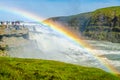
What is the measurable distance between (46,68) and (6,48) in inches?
1512

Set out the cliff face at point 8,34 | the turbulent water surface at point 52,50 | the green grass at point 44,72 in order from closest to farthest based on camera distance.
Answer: the green grass at point 44,72 < the cliff face at point 8,34 < the turbulent water surface at point 52,50

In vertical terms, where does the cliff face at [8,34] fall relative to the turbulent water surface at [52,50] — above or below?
above

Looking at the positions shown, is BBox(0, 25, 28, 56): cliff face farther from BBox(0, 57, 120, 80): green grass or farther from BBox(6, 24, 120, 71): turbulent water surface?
BBox(0, 57, 120, 80): green grass

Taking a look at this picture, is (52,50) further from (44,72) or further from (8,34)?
(44,72)

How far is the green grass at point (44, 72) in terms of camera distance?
18.7m

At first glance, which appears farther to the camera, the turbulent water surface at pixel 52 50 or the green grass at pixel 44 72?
the turbulent water surface at pixel 52 50

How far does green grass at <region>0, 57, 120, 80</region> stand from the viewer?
18.7m

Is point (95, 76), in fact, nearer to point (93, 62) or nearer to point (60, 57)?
point (93, 62)

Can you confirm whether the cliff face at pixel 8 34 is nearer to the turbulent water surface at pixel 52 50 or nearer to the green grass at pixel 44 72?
the turbulent water surface at pixel 52 50

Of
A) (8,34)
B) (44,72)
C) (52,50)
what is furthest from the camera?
(52,50)

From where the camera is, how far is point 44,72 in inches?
763

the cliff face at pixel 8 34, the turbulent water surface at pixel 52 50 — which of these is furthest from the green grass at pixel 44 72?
the cliff face at pixel 8 34

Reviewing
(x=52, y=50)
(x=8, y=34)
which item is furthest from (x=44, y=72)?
(x=52, y=50)

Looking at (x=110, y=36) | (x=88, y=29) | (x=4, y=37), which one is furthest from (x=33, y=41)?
(x=88, y=29)
